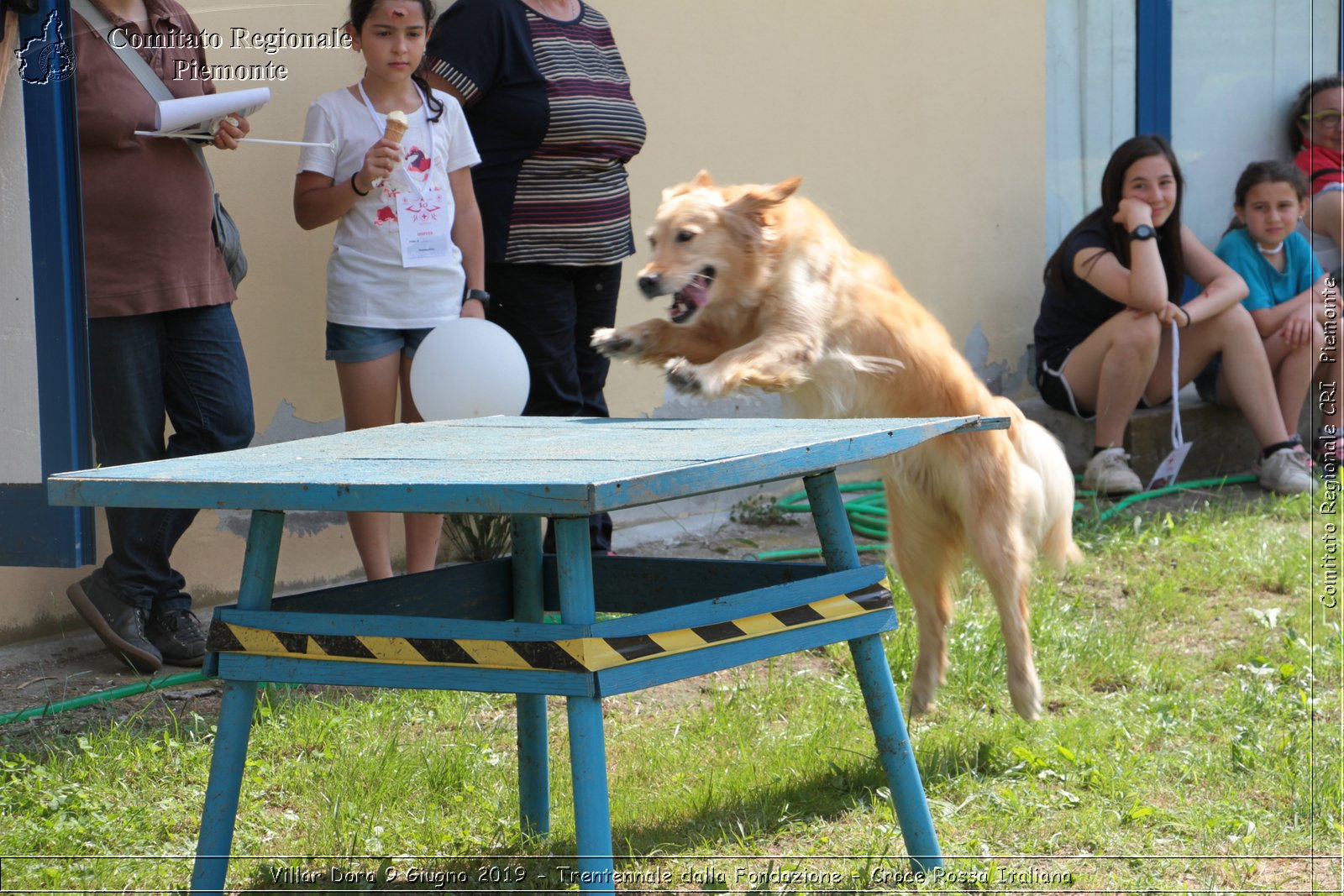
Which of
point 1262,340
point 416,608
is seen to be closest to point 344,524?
point 416,608

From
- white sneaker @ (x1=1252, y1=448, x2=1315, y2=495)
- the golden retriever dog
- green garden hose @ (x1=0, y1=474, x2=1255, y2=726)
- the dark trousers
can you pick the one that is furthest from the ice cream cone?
white sneaker @ (x1=1252, y1=448, x2=1315, y2=495)

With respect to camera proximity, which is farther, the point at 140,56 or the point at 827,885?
the point at 140,56

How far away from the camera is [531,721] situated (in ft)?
8.65

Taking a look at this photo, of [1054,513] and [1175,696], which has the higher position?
[1054,513]

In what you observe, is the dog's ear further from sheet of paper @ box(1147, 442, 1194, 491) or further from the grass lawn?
sheet of paper @ box(1147, 442, 1194, 491)

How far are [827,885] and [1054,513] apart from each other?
5.40 ft

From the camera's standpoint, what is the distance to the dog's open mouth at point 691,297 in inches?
133

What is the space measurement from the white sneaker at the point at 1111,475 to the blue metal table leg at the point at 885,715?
3933mm

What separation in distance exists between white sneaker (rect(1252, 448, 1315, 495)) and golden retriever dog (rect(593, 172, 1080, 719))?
10.0 feet

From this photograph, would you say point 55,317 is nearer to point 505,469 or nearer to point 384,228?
point 384,228

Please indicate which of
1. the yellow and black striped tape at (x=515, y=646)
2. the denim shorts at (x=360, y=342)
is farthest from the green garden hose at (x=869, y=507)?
the yellow and black striped tape at (x=515, y=646)

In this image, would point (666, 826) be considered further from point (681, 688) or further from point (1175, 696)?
point (1175, 696)

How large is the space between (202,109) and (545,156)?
1.14 m

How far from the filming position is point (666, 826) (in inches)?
105
